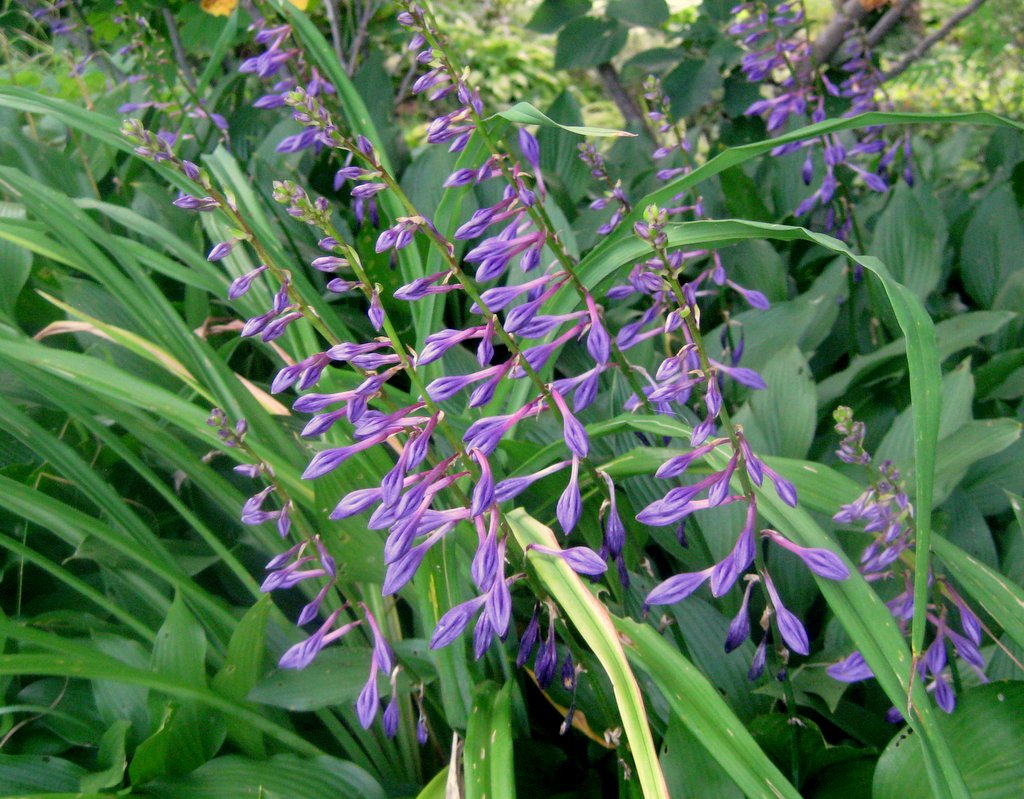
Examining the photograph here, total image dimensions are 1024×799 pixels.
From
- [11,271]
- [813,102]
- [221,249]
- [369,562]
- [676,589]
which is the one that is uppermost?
[221,249]

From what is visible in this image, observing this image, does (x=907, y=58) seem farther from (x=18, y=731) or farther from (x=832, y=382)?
(x=18, y=731)

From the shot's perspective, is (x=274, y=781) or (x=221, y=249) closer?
(x=221, y=249)

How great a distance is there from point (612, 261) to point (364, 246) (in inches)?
41.8

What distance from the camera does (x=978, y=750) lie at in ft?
3.61

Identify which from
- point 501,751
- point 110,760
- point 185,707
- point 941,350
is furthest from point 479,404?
point 941,350

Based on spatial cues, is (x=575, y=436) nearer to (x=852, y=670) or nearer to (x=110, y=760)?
(x=852, y=670)

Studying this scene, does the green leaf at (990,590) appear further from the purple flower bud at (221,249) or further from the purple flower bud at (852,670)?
the purple flower bud at (221,249)

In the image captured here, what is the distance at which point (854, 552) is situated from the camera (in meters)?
1.52

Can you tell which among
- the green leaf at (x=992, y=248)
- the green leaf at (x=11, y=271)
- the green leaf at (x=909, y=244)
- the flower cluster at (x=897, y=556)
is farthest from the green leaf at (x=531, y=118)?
the green leaf at (x=992, y=248)

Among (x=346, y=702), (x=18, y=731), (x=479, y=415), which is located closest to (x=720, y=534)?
(x=479, y=415)

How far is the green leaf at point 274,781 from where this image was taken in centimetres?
134

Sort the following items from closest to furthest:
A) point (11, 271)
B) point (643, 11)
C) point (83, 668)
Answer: point (83, 668), point (11, 271), point (643, 11)

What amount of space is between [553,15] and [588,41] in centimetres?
17

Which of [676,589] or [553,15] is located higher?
[553,15]
